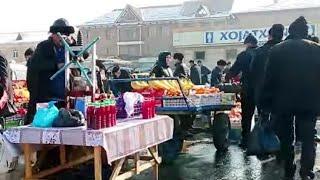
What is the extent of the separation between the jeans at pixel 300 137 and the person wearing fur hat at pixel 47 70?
2.71 metres

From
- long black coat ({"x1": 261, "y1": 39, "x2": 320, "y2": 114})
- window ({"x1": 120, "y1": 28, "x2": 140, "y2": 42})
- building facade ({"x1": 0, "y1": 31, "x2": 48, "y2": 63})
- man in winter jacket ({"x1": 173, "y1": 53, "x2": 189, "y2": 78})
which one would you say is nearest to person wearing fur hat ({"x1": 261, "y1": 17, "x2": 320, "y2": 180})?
long black coat ({"x1": 261, "y1": 39, "x2": 320, "y2": 114})

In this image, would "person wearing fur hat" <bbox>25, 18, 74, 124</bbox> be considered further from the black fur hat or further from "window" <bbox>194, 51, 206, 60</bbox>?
"window" <bbox>194, 51, 206, 60</bbox>

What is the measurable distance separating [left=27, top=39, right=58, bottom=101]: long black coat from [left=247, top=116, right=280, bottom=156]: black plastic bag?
314 cm

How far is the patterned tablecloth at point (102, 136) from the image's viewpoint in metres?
4.88

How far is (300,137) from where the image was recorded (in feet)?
21.4

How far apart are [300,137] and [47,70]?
3150 millimetres

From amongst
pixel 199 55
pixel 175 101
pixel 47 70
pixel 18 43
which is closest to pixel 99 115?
pixel 47 70

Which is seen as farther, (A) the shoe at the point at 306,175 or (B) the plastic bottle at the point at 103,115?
(A) the shoe at the point at 306,175

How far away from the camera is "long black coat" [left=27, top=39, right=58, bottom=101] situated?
252 inches

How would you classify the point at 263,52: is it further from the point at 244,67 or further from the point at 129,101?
the point at 129,101

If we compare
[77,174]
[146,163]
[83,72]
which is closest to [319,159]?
[146,163]

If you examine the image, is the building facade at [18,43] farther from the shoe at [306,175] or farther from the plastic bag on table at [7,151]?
the shoe at [306,175]

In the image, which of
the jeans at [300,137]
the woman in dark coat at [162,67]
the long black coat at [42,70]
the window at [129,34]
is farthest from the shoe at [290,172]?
the window at [129,34]

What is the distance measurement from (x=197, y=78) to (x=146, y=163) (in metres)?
10.5
